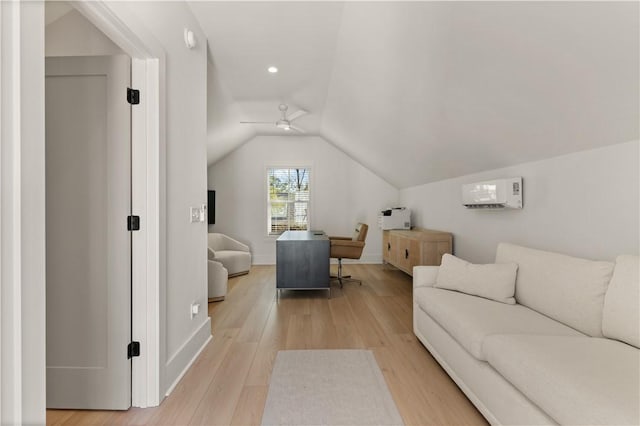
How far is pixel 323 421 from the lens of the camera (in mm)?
1727

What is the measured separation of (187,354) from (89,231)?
3.63 ft

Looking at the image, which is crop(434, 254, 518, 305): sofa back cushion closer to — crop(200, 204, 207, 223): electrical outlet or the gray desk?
the gray desk

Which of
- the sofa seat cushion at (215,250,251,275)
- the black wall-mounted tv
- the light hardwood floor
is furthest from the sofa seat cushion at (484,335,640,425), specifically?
the black wall-mounted tv

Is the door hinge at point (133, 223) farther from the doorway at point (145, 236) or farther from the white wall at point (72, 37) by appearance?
the white wall at point (72, 37)

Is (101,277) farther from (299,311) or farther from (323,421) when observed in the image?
(299,311)

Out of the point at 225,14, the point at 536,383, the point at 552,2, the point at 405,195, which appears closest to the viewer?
the point at 536,383

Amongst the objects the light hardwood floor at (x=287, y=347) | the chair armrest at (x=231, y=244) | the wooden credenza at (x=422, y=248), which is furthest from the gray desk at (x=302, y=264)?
the chair armrest at (x=231, y=244)

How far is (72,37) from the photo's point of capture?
6.66ft

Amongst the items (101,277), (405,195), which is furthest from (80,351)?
(405,195)

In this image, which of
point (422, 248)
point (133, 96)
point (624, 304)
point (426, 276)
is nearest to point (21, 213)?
point (133, 96)

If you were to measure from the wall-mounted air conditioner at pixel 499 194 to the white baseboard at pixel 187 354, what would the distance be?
2776mm

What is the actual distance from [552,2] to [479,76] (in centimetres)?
73

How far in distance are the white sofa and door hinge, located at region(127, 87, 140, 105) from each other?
231 centimetres

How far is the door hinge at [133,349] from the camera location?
186 cm
